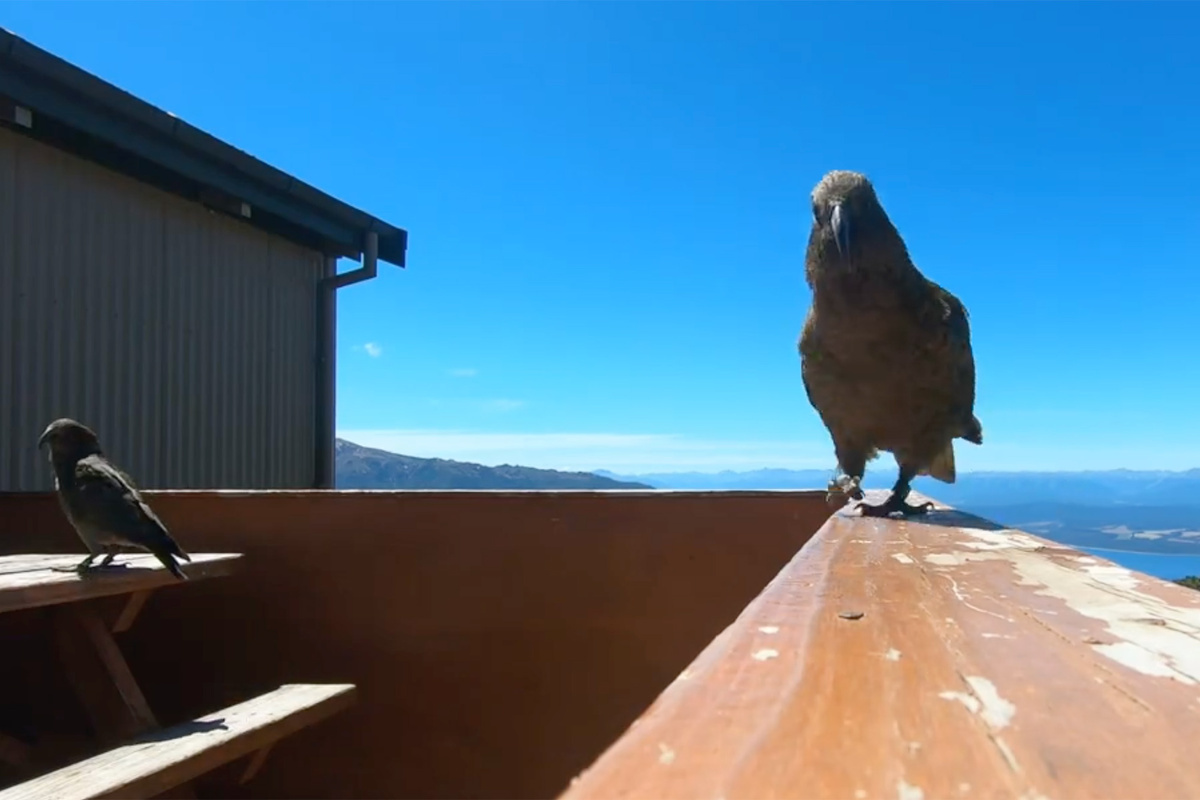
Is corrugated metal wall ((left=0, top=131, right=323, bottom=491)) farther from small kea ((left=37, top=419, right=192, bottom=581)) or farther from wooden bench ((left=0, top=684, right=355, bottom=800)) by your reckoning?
wooden bench ((left=0, top=684, right=355, bottom=800))

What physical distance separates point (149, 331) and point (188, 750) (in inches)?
152

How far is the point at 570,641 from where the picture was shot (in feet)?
9.70

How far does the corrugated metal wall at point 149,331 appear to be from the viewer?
4789 mm

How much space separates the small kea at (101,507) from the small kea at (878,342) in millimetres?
2447

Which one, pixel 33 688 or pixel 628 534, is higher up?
pixel 628 534

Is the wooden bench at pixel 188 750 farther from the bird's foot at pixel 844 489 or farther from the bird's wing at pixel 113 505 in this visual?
the bird's foot at pixel 844 489

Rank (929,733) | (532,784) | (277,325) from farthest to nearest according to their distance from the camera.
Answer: (277,325) < (532,784) < (929,733)

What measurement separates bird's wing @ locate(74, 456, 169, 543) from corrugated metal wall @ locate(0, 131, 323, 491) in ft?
6.48

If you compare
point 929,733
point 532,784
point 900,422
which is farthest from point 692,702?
point 900,422

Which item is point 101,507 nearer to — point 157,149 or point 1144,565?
point 157,149

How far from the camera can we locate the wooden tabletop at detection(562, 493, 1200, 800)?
56cm

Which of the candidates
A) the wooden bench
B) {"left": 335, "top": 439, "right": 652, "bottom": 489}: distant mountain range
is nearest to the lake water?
the wooden bench

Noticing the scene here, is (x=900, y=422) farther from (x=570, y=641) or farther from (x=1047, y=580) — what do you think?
(x=1047, y=580)

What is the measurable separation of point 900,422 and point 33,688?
11.9 feet
